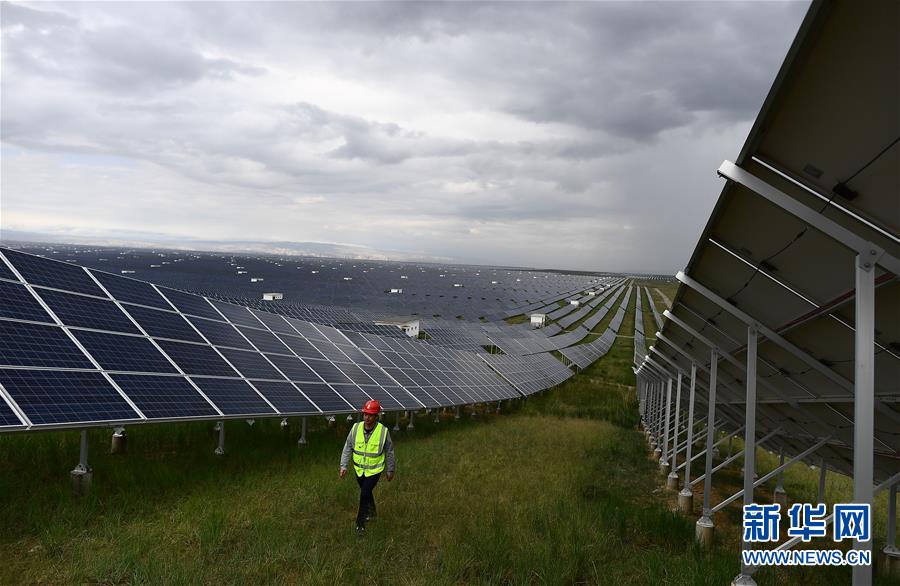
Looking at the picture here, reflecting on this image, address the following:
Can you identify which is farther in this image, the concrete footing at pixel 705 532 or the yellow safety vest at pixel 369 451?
the concrete footing at pixel 705 532

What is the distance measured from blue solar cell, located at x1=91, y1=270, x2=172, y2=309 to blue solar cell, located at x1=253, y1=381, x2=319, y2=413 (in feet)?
11.5

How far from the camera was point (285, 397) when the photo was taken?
13047 mm

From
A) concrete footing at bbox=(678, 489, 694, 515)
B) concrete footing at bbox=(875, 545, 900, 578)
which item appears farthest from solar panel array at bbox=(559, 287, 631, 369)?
concrete footing at bbox=(875, 545, 900, 578)

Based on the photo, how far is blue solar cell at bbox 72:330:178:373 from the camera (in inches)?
396

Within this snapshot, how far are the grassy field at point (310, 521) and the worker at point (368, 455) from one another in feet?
1.62

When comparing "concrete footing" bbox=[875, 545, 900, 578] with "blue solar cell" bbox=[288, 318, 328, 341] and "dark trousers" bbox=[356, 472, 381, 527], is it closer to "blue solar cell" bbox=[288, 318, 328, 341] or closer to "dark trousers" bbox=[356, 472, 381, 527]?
"dark trousers" bbox=[356, 472, 381, 527]

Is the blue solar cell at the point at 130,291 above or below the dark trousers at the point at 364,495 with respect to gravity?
above

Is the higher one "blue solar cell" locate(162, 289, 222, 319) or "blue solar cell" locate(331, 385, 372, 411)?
"blue solar cell" locate(162, 289, 222, 319)

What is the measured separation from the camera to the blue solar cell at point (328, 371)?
16.4m

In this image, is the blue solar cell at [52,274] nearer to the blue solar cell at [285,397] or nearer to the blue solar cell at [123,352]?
the blue solar cell at [123,352]

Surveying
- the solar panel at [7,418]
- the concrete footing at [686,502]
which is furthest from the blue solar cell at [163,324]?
the concrete footing at [686,502]

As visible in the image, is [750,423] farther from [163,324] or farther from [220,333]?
[220,333]

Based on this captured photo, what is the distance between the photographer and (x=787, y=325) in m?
7.50

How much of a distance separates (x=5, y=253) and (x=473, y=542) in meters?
10.9
